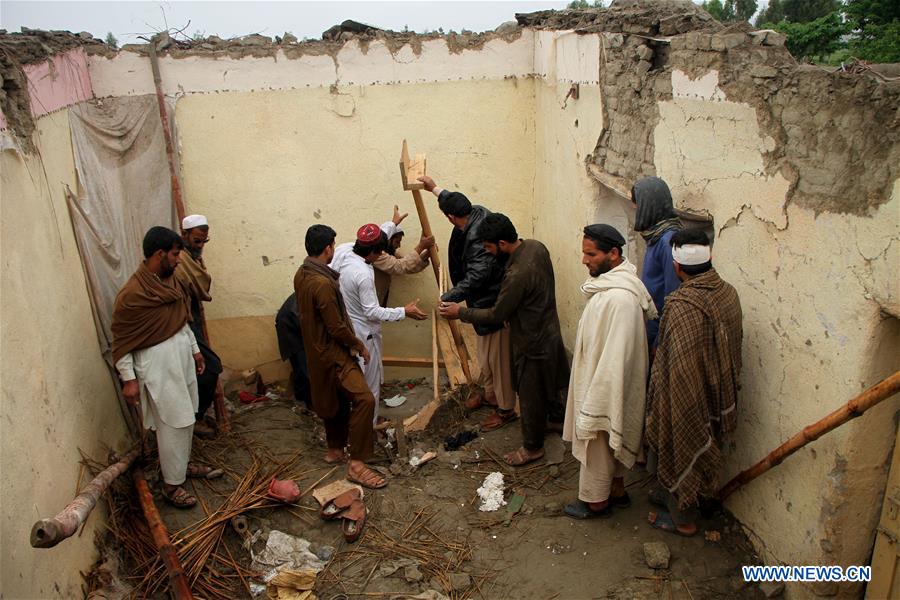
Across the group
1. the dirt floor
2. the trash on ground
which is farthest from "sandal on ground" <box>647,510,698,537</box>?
the trash on ground

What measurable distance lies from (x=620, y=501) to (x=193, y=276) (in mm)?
3631

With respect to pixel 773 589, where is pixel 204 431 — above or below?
below

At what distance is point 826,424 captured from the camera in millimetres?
2764

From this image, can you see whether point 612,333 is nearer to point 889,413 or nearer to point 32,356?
point 889,413

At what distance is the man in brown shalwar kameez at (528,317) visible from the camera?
4.43 m

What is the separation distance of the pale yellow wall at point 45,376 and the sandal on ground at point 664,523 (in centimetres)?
325

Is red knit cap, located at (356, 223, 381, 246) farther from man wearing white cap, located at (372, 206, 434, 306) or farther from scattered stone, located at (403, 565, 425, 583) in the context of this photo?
scattered stone, located at (403, 565, 425, 583)

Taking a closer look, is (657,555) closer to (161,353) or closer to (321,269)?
(321,269)

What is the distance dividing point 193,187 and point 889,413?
598 centimetres

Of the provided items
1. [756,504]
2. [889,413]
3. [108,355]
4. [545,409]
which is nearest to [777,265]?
[889,413]

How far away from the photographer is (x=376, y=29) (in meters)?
6.42

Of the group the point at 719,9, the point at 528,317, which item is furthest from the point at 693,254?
the point at 719,9

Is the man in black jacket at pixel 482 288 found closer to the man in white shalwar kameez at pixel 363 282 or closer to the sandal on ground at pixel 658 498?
the man in white shalwar kameez at pixel 363 282

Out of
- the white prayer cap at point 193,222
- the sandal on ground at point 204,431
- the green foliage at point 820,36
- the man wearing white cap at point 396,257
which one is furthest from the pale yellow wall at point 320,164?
the green foliage at point 820,36
